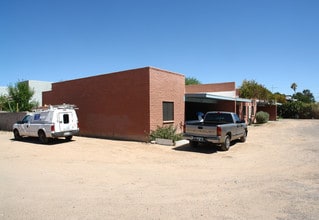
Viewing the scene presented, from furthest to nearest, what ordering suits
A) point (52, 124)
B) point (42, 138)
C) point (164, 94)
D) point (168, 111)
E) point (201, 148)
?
point (168, 111)
point (164, 94)
point (42, 138)
point (52, 124)
point (201, 148)

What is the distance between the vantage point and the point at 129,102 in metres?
16.2

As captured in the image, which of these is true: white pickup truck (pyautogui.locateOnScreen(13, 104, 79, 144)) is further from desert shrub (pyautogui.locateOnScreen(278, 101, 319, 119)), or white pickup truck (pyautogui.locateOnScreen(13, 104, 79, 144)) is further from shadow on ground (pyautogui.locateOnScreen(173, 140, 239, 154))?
desert shrub (pyautogui.locateOnScreen(278, 101, 319, 119))

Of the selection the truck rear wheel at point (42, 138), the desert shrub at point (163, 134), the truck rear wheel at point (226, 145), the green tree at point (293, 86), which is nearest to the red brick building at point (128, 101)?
the desert shrub at point (163, 134)

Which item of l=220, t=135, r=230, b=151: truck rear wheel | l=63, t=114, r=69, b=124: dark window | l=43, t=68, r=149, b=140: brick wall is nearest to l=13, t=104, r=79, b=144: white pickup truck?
l=63, t=114, r=69, b=124: dark window

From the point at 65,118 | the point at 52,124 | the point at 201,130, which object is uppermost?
the point at 65,118

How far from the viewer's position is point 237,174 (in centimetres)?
795

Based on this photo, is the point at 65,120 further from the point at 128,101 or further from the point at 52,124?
the point at 128,101

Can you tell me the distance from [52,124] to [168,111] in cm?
727

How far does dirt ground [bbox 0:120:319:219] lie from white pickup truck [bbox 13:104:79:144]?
296 cm

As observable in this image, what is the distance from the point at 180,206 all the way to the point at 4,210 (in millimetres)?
3526

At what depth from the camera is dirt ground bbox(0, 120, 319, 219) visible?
4938mm

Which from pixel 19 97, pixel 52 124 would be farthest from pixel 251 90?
pixel 19 97

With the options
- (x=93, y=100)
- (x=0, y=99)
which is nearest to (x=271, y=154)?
(x=93, y=100)

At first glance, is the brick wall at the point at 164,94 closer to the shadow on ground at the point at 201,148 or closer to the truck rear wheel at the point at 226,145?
the shadow on ground at the point at 201,148
